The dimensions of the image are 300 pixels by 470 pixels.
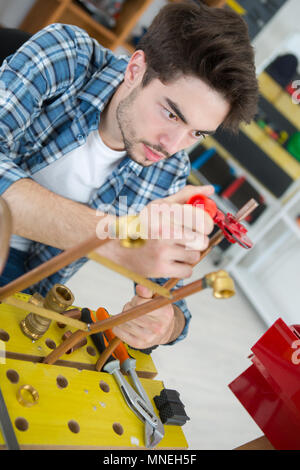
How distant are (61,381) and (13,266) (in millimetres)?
581

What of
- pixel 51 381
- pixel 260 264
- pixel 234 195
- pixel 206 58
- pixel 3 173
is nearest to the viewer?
pixel 51 381

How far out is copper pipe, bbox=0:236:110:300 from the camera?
444 millimetres

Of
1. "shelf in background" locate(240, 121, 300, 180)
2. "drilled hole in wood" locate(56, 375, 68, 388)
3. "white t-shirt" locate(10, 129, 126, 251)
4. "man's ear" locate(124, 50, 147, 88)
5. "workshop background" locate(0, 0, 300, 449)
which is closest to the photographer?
"drilled hole in wood" locate(56, 375, 68, 388)

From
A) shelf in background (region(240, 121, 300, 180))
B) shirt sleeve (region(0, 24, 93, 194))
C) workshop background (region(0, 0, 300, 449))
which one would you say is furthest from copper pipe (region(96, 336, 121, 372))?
shelf in background (region(240, 121, 300, 180))

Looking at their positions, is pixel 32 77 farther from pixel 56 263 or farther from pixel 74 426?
pixel 74 426

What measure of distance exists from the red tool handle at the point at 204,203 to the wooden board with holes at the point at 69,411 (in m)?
0.34

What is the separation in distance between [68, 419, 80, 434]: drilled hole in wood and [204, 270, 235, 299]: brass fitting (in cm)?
31

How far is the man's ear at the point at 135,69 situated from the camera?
41.0 inches

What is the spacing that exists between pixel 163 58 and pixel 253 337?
1.93 m

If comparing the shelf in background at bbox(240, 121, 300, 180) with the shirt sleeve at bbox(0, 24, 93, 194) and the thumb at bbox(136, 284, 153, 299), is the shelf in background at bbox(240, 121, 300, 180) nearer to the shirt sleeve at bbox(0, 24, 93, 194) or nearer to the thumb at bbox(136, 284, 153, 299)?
the shirt sleeve at bbox(0, 24, 93, 194)

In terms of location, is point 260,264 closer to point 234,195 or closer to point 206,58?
point 234,195

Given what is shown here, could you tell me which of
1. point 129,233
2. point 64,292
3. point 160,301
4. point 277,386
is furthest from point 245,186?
point 129,233

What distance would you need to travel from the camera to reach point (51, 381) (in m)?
0.64

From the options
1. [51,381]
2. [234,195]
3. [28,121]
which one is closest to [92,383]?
[51,381]
